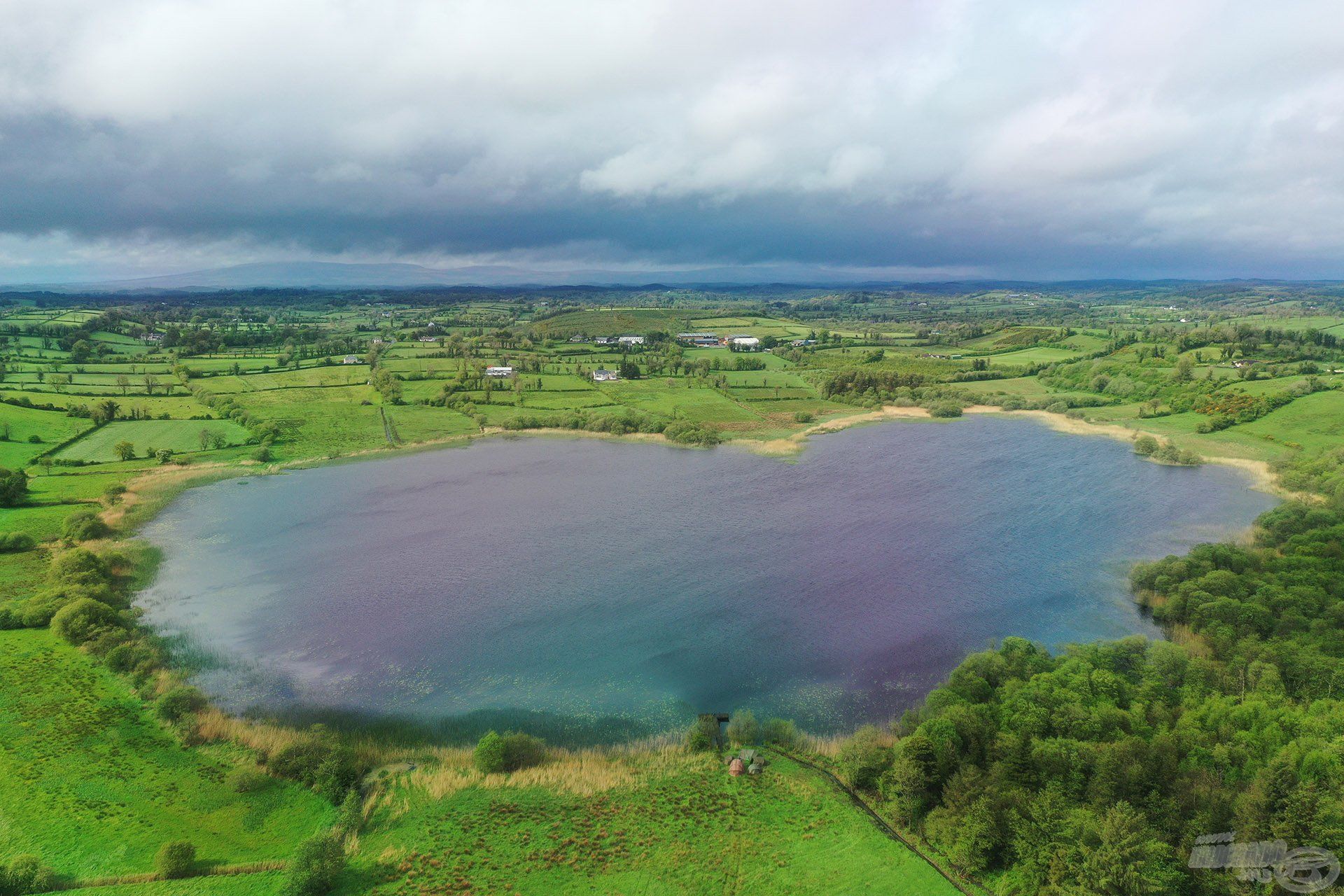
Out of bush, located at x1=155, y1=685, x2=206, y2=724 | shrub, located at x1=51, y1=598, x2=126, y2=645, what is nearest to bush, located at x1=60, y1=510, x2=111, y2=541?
shrub, located at x1=51, y1=598, x2=126, y2=645

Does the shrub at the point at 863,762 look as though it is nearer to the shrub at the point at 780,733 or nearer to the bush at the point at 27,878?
the shrub at the point at 780,733

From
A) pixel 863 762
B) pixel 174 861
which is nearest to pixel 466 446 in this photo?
pixel 174 861

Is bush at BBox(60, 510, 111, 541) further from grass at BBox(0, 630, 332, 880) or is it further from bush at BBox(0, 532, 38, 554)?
grass at BBox(0, 630, 332, 880)

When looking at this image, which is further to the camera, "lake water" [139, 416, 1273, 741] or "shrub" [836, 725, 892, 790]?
"lake water" [139, 416, 1273, 741]

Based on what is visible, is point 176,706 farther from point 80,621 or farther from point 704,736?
point 704,736

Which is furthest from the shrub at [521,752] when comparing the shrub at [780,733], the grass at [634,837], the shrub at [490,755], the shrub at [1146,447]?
the shrub at [1146,447]

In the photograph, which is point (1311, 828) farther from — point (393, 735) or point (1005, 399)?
point (1005, 399)

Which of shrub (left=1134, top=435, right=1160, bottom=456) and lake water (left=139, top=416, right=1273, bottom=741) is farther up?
shrub (left=1134, top=435, right=1160, bottom=456)
